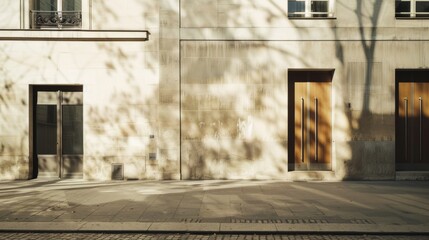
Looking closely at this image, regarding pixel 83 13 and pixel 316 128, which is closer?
pixel 83 13

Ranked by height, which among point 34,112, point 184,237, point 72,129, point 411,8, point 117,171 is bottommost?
point 184,237

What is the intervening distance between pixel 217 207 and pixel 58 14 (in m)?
9.24

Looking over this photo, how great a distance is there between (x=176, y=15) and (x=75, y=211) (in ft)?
24.6

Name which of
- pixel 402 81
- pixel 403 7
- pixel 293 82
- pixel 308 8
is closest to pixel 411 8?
pixel 403 7

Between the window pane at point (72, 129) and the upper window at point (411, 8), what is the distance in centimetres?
1189

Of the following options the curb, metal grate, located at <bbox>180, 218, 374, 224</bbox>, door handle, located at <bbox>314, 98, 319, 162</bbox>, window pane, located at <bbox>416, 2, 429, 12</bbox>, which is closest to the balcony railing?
the curb

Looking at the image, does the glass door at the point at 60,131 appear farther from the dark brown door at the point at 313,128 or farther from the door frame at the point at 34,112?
the dark brown door at the point at 313,128

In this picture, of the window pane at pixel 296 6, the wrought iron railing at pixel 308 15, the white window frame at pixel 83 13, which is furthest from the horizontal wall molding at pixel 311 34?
the white window frame at pixel 83 13

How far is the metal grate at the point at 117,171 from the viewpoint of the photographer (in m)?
13.4

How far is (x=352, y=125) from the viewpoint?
43.8ft

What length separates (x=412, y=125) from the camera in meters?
13.9

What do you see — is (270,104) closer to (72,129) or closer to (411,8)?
(411,8)

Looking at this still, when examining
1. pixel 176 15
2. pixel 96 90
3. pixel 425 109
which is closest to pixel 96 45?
pixel 96 90

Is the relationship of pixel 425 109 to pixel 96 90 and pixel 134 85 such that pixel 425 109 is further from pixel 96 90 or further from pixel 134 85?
pixel 96 90
